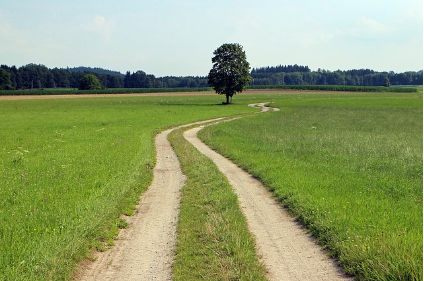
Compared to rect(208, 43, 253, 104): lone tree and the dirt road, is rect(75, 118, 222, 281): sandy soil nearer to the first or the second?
the dirt road

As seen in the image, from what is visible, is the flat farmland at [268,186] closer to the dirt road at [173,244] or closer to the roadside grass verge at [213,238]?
the dirt road at [173,244]

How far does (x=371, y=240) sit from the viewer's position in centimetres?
809

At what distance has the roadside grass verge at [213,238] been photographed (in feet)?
24.7

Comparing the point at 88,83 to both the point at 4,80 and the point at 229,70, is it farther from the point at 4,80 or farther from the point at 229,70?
the point at 229,70

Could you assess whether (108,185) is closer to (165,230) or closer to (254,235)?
(165,230)

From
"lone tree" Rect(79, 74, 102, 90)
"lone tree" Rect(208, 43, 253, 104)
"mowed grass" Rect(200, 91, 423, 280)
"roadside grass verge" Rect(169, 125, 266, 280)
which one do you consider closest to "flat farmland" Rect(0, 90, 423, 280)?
"mowed grass" Rect(200, 91, 423, 280)

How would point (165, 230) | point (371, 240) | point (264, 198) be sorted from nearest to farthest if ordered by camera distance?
point (371, 240) < point (165, 230) < point (264, 198)

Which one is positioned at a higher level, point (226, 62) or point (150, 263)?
point (226, 62)

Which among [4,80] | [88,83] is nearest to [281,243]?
[4,80]

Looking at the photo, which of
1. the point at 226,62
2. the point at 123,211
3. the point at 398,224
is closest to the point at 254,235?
the point at 398,224

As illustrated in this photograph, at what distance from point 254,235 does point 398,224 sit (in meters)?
3.44

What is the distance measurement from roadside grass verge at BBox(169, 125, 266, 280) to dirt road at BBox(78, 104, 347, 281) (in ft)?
0.84

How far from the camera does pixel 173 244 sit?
921cm

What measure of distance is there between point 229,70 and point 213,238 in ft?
271
